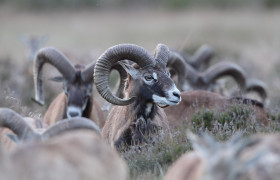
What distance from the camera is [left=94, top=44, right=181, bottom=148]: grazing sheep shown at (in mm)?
10359

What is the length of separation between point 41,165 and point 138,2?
42265 millimetres

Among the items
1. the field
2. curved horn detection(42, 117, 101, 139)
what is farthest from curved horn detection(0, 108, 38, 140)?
the field

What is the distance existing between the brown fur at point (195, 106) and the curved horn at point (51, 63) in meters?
2.08

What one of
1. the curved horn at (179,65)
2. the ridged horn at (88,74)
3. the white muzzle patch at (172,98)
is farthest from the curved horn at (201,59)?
the white muzzle patch at (172,98)

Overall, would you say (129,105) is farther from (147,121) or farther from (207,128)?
(207,128)

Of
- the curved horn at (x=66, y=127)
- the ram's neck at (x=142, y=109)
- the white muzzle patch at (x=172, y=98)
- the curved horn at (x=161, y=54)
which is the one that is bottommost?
the ram's neck at (x=142, y=109)

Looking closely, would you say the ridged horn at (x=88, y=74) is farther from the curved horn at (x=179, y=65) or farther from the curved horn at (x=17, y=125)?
the curved horn at (x=17, y=125)

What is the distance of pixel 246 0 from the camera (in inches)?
1746

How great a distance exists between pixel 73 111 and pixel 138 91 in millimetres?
2389

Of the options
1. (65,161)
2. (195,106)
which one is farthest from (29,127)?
(195,106)

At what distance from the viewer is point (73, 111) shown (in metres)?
12.5

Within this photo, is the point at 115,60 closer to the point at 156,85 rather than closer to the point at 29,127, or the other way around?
the point at 156,85

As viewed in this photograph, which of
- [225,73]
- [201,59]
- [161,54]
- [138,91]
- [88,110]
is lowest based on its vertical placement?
[201,59]

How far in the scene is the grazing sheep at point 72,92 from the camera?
41.6 ft
